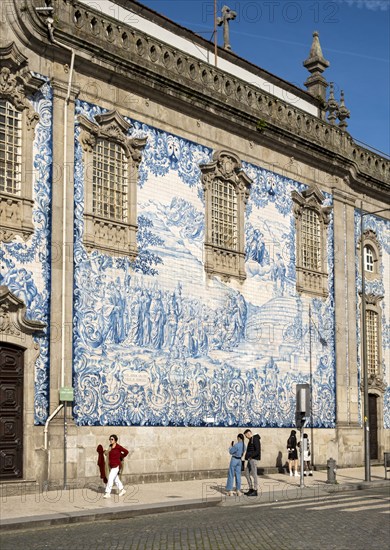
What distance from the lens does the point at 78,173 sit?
22562 mm

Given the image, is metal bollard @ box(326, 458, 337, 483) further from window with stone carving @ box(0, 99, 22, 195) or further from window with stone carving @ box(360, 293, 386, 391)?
window with stone carving @ box(0, 99, 22, 195)

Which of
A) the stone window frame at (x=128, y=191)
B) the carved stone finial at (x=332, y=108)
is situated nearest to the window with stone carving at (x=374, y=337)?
the carved stone finial at (x=332, y=108)

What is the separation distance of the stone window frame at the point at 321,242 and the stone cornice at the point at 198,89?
124 cm

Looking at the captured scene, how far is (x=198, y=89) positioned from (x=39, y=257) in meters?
7.72

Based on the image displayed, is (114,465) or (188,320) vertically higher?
(188,320)

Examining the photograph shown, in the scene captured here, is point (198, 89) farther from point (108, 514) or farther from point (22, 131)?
point (108, 514)

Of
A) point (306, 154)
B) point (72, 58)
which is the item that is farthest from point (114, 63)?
point (306, 154)

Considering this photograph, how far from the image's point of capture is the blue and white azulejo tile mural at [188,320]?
22.6 m

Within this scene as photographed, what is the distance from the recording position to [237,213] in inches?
1088

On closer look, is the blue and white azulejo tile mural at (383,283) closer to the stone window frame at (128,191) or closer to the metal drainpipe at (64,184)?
the stone window frame at (128,191)

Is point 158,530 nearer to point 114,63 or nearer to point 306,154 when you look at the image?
point 114,63

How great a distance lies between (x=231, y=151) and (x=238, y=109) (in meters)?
1.22

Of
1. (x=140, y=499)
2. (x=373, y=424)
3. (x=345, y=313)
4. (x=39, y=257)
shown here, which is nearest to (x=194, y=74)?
(x=39, y=257)

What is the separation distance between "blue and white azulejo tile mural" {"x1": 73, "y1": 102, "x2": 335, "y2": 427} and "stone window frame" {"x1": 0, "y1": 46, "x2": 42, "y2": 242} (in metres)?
1.50
